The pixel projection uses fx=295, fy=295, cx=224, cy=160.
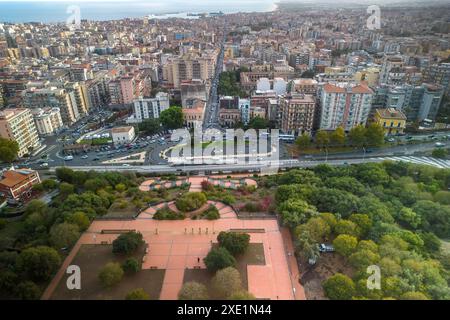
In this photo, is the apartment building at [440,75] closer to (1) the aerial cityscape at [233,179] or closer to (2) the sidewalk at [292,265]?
(1) the aerial cityscape at [233,179]

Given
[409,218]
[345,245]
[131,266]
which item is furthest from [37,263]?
[409,218]

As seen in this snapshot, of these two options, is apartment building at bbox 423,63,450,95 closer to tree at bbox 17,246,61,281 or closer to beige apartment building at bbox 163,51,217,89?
beige apartment building at bbox 163,51,217,89

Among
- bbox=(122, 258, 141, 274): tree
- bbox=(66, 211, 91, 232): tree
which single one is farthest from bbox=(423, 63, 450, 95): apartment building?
bbox=(66, 211, 91, 232): tree

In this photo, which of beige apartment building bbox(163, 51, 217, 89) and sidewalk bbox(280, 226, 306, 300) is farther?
beige apartment building bbox(163, 51, 217, 89)

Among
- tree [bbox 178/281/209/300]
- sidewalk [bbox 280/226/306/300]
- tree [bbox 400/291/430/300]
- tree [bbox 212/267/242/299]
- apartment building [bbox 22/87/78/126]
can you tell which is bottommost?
sidewalk [bbox 280/226/306/300]

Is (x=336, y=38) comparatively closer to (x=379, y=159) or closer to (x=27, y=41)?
(x=379, y=159)

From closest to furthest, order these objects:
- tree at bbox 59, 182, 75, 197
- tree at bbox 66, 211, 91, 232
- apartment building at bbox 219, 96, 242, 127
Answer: tree at bbox 66, 211, 91, 232 → tree at bbox 59, 182, 75, 197 → apartment building at bbox 219, 96, 242, 127

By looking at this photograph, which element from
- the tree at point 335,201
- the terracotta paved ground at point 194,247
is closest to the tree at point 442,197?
the tree at point 335,201
